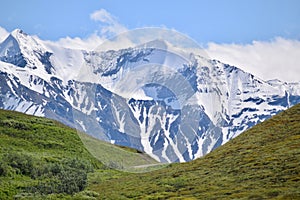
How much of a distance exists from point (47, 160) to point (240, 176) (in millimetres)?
37641

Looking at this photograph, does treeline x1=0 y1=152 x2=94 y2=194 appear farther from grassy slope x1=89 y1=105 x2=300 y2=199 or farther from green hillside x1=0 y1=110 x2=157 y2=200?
grassy slope x1=89 y1=105 x2=300 y2=199

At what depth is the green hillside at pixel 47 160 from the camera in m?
66.8

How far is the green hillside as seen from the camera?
66.8m

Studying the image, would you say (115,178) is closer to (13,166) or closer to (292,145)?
(13,166)

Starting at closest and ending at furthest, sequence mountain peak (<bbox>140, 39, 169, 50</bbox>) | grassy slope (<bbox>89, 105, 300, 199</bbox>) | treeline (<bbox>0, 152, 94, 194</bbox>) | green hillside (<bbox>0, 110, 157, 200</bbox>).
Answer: grassy slope (<bbox>89, 105, 300, 199</bbox>), green hillside (<bbox>0, 110, 157, 200</bbox>), treeline (<bbox>0, 152, 94, 194</bbox>), mountain peak (<bbox>140, 39, 169, 50</bbox>)

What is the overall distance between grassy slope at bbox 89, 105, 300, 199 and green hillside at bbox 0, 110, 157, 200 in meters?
4.38

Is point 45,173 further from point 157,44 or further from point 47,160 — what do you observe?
point 157,44

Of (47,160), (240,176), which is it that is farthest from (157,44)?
(240,176)

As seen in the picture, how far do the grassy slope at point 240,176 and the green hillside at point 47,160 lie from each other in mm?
4380

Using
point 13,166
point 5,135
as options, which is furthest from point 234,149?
point 5,135

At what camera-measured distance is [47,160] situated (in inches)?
3556

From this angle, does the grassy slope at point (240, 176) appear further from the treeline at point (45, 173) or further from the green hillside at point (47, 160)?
the green hillside at point (47, 160)

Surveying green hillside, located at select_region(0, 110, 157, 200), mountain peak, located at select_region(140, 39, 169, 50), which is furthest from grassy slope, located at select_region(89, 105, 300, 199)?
mountain peak, located at select_region(140, 39, 169, 50)

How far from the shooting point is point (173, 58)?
361ft
